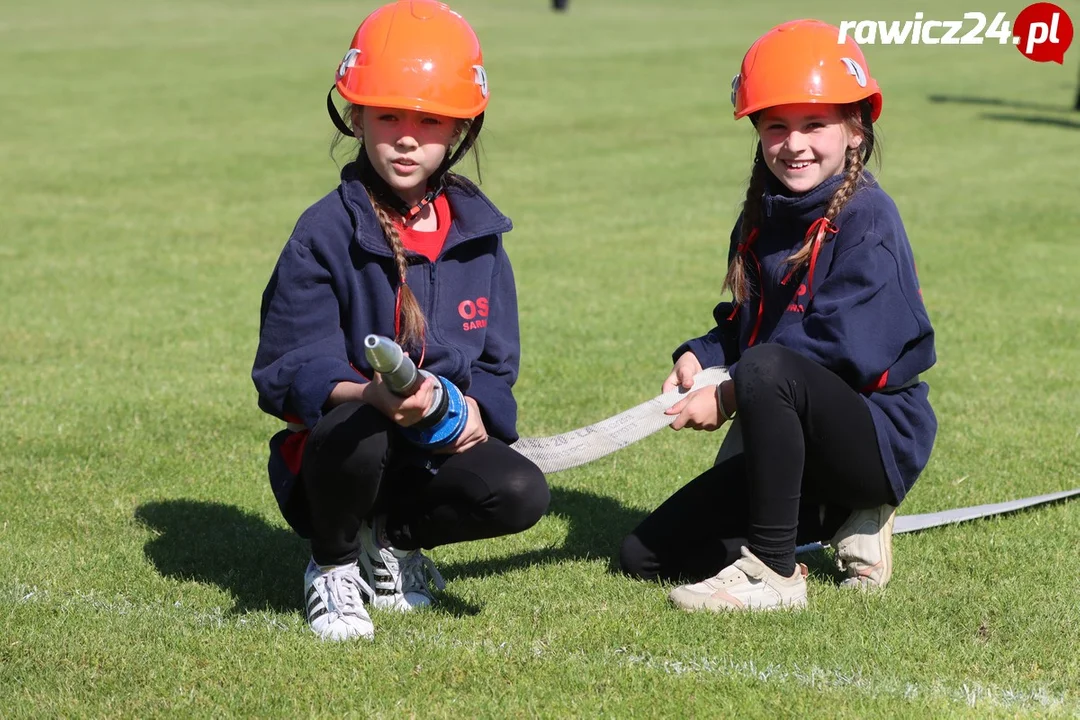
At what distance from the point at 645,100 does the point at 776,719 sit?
22.9 metres

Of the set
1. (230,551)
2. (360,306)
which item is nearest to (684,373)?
(360,306)

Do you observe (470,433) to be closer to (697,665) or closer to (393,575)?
(393,575)

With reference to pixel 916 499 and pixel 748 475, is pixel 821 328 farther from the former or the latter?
pixel 916 499

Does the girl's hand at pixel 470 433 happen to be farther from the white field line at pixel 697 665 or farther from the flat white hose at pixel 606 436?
the white field line at pixel 697 665

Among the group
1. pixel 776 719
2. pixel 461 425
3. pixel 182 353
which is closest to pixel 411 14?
pixel 461 425

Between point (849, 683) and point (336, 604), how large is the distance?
140cm

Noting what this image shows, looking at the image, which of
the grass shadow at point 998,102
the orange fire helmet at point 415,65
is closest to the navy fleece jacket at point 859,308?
the orange fire helmet at point 415,65

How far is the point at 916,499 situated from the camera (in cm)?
571

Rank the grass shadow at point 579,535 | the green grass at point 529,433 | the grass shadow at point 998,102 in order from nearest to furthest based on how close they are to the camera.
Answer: the green grass at point 529,433 < the grass shadow at point 579,535 < the grass shadow at point 998,102

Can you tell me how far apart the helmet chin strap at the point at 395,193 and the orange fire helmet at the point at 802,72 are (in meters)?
0.80

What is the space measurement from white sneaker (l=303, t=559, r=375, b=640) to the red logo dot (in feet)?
64.4

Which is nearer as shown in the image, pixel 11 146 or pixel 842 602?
pixel 842 602

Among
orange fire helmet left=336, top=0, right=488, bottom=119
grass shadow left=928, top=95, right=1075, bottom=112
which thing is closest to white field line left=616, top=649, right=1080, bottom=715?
orange fire helmet left=336, top=0, right=488, bottom=119

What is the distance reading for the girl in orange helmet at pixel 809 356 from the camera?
4215mm
